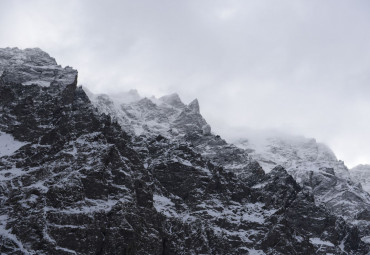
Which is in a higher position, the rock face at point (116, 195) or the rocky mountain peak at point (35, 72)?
the rocky mountain peak at point (35, 72)

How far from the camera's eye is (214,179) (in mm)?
147375

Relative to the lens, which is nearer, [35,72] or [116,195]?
[116,195]

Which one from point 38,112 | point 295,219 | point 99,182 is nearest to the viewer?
point 99,182

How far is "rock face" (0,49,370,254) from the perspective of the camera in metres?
103

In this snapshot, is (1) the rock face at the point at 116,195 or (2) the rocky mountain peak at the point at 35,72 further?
(2) the rocky mountain peak at the point at 35,72

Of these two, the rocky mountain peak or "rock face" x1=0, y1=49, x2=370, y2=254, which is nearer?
"rock face" x1=0, y1=49, x2=370, y2=254

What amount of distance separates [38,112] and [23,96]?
8649 mm

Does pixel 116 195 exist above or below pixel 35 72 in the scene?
below

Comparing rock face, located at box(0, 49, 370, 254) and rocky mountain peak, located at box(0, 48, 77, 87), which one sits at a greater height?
rocky mountain peak, located at box(0, 48, 77, 87)

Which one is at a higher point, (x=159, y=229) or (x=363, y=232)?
(x=363, y=232)

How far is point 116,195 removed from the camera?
113 m

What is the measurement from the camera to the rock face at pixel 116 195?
337ft

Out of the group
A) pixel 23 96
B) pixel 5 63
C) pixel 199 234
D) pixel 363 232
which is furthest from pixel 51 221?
pixel 363 232

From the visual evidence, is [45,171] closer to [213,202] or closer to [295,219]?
[213,202]
